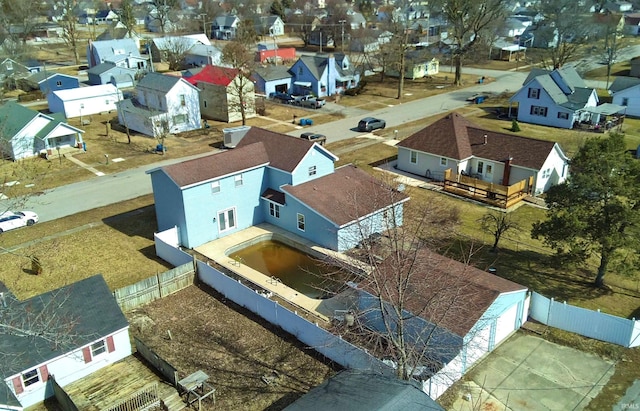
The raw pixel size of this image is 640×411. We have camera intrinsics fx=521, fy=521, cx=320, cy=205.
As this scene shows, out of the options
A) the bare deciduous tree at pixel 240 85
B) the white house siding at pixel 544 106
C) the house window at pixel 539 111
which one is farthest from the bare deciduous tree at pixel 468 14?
the bare deciduous tree at pixel 240 85

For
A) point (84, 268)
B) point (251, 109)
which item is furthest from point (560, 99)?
point (84, 268)

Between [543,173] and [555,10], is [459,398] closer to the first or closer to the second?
[543,173]

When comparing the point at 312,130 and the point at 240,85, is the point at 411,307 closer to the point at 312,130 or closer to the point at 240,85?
the point at 312,130

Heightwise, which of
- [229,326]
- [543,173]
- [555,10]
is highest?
[555,10]

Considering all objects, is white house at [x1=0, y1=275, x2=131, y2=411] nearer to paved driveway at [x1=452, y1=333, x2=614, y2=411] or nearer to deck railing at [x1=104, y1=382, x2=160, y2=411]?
deck railing at [x1=104, y1=382, x2=160, y2=411]

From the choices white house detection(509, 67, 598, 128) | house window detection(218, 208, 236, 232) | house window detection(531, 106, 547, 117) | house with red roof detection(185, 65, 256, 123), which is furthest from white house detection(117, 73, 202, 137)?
house window detection(531, 106, 547, 117)

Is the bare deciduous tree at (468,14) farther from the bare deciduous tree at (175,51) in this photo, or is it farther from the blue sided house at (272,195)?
the blue sided house at (272,195)

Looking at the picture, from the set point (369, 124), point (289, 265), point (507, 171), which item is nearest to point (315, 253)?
point (289, 265)
